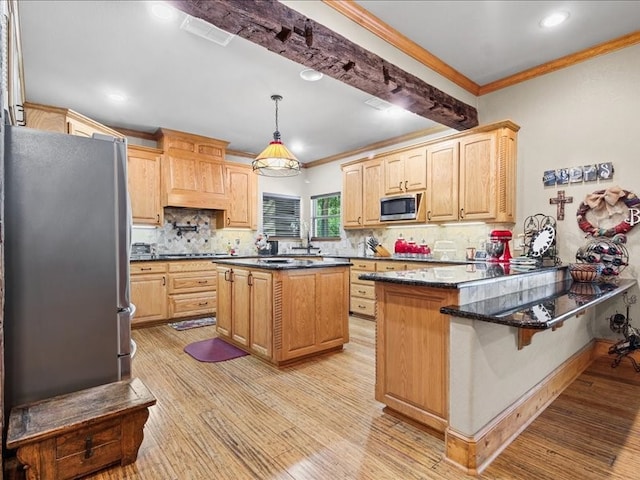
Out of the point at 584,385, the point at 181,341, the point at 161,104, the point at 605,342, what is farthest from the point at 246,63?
the point at 605,342

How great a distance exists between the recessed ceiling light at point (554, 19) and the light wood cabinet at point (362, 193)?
8.96 ft

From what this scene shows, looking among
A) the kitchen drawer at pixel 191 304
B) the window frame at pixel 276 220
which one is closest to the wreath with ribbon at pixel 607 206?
the kitchen drawer at pixel 191 304

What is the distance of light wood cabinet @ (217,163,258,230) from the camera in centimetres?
582

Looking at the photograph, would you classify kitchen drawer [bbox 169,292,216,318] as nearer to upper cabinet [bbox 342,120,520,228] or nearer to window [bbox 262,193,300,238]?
window [bbox 262,193,300,238]

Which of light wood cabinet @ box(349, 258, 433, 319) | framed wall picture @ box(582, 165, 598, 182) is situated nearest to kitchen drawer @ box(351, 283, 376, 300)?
light wood cabinet @ box(349, 258, 433, 319)

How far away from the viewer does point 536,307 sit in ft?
6.10

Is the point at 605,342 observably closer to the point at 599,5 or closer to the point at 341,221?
the point at 599,5

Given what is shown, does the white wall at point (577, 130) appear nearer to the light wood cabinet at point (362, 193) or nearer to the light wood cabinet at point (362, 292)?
the light wood cabinet at point (362, 193)

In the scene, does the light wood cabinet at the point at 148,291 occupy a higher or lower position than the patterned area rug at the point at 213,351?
higher

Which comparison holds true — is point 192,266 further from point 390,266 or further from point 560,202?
point 560,202

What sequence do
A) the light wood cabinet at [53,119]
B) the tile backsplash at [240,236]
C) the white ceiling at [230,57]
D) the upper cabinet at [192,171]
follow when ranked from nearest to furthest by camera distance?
the white ceiling at [230,57], the light wood cabinet at [53,119], the tile backsplash at [240,236], the upper cabinet at [192,171]

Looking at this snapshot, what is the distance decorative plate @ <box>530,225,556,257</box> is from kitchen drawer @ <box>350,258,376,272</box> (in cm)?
206

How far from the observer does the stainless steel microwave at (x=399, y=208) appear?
4777mm

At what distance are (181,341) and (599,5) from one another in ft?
16.4
